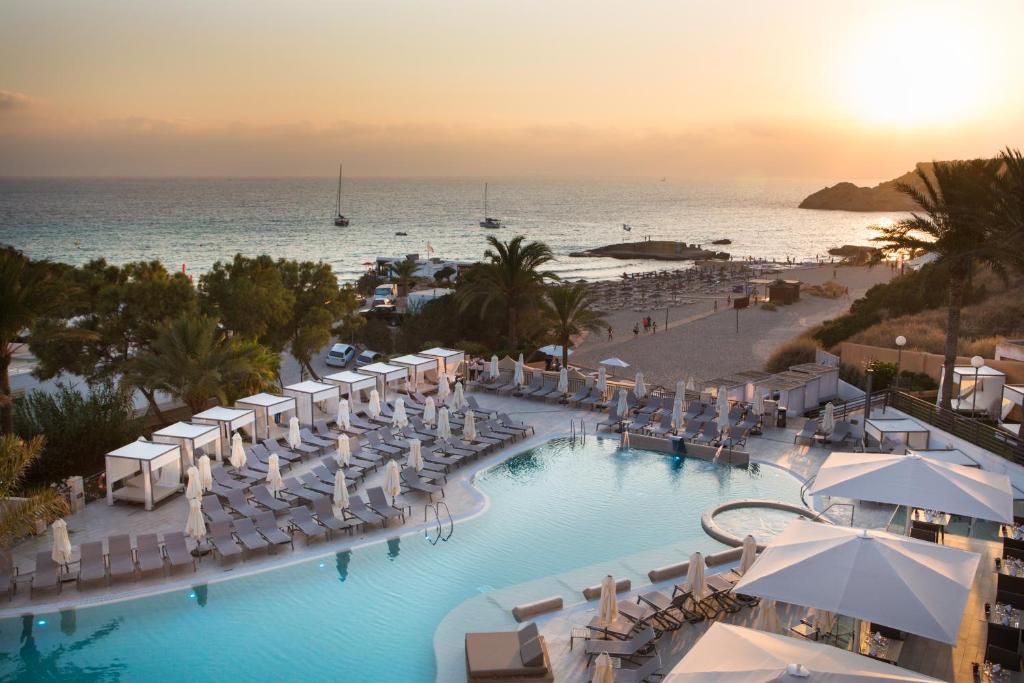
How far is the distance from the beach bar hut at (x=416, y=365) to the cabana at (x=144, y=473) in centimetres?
840

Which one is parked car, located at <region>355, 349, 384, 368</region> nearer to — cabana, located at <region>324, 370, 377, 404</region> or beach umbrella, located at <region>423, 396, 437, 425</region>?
cabana, located at <region>324, 370, 377, 404</region>

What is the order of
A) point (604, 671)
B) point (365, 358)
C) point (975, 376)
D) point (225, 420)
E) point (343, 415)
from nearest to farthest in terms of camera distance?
point (604, 671)
point (225, 420)
point (975, 376)
point (343, 415)
point (365, 358)

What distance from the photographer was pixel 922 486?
1188 centimetres

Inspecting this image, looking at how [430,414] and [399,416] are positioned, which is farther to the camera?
[430,414]

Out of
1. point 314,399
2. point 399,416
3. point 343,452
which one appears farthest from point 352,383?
point 343,452

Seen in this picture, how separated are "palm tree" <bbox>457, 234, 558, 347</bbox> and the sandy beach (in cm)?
341

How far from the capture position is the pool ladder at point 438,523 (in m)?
13.9

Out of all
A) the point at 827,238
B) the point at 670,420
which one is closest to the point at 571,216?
the point at 827,238

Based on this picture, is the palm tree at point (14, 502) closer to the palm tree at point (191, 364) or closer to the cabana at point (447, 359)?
the palm tree at point (191, 364)

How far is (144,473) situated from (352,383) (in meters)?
6.92

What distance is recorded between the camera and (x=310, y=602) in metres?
11.7

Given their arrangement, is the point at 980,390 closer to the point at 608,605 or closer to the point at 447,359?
the point at 608,605

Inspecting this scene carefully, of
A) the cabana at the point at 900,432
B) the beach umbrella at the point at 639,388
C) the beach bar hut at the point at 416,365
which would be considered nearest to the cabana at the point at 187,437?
the beach bar hut at the point at 416,365

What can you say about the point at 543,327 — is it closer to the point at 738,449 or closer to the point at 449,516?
the point at 738,449
